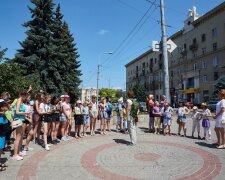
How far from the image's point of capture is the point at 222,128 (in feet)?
29.0

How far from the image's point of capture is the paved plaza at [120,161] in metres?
6.23

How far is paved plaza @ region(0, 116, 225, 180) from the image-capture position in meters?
6.23

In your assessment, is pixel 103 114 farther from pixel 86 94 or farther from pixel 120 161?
pixel 86 94

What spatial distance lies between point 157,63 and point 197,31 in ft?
65.6

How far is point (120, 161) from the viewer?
740cm

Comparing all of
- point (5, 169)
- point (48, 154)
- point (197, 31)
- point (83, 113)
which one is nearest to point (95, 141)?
point (83, 113)

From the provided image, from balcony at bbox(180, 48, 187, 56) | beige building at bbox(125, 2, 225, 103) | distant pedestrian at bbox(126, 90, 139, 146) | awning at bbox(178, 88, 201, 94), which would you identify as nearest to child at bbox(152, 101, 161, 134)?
distant pedestrian at bbox(126, 90, 139, 146)

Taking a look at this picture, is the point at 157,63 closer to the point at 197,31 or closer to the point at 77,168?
the point at 197,31

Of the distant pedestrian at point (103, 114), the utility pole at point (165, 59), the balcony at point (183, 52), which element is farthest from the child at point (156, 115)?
the balcony at point (183, 52)

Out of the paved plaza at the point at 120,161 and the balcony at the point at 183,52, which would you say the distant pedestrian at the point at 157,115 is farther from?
the balcony at the point at 183,52

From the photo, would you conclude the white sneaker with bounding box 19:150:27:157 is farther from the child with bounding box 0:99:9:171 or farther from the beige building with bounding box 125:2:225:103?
the beige building with bounding box 125:2:225:103

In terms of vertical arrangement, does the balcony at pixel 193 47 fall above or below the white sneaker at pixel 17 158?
above

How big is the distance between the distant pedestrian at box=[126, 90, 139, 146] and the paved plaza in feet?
1.27

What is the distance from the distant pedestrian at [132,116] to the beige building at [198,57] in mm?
39091
